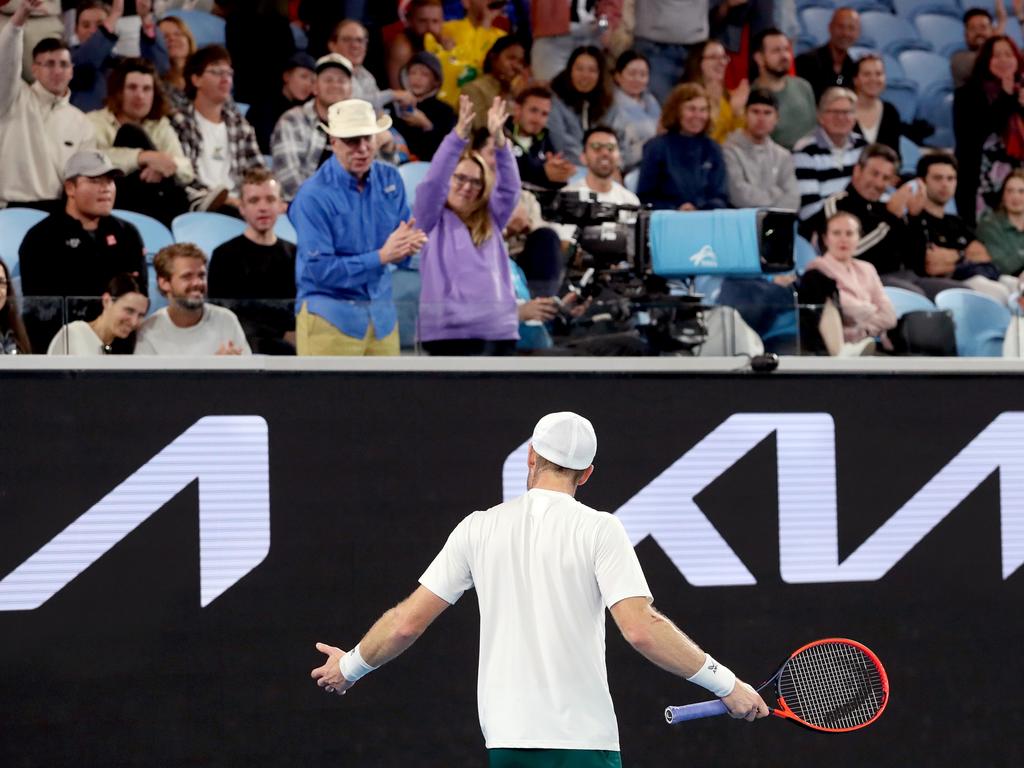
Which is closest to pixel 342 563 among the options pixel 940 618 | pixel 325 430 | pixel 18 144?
pixel 325 430

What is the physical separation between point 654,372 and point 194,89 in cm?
381

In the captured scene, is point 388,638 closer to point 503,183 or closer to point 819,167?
point 503,183

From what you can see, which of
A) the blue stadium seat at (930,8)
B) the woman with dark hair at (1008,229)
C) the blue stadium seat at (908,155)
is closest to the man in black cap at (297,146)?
the woman with dark hair at (1008,229)

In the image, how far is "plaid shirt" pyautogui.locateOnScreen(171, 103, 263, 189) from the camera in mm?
Result: 8891

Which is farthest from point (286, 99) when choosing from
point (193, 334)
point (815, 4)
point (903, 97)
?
point (903, 97)

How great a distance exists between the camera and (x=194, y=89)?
909 cm

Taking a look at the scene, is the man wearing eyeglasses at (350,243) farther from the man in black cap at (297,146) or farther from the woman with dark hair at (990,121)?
the woman with dark hair at (990,121)

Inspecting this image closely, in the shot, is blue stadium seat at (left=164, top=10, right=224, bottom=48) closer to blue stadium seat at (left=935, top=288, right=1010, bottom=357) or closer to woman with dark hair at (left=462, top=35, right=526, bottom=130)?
woman with dark hair at (left=462, top=35, right=526, bottom=130)

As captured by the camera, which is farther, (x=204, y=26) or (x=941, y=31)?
(x=941, y=31)

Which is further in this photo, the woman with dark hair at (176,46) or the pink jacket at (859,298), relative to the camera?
the woman with dark hair at (176,46)

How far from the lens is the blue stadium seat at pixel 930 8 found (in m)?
13.0

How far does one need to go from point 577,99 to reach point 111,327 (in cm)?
470

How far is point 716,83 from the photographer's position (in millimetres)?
10625

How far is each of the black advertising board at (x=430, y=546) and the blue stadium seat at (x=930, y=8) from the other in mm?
6578
